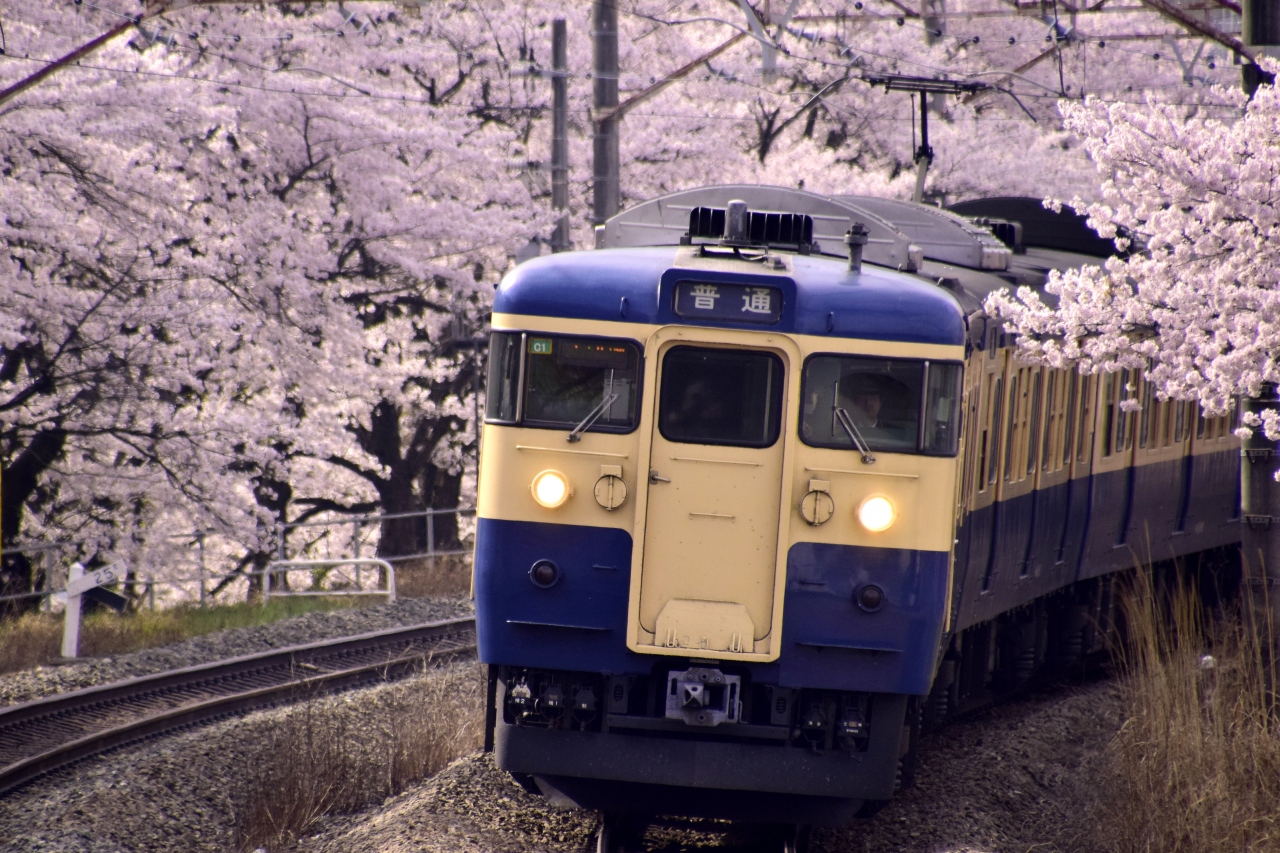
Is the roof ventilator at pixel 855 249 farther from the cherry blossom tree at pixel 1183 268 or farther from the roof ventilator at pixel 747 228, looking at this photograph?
the cherry blossom tree at pixel 1183 268

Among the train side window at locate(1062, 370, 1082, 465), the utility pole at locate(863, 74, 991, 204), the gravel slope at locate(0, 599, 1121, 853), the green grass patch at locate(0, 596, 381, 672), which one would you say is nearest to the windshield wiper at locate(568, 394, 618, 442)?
the gravel slope at locate(0, 599, 1121, 853)

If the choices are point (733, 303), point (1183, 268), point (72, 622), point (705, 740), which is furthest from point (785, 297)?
point (72, 622)

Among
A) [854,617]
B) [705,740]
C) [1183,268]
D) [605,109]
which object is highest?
[605,109]

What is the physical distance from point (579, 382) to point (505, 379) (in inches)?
12.1

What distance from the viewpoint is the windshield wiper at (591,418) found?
652 centimetres

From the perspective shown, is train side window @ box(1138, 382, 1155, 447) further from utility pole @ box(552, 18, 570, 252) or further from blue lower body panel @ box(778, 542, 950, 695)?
utility pole @ box(552, 18, 570, 252)

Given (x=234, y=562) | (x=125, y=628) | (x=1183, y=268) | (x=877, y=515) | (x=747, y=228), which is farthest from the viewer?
(x=234, y=562)

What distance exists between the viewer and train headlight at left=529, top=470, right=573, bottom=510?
6.53 meters

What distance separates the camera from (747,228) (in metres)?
7.34

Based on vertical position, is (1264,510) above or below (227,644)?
above

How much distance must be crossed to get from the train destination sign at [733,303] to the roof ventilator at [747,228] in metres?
0.58

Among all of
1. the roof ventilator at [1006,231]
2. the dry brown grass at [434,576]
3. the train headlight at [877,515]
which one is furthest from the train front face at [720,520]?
the dry brown grass at [434,576]

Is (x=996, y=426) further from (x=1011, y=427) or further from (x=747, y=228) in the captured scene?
(x=747, y=228)

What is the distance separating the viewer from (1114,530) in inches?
449
